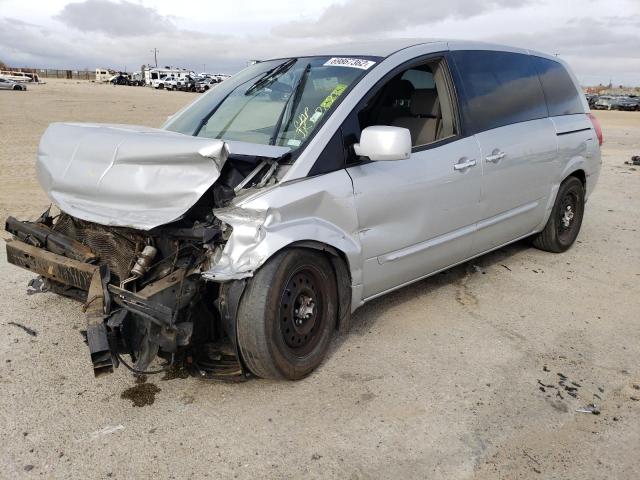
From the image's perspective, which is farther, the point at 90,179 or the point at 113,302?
the point at 90,179

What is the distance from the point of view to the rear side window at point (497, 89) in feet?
14.3

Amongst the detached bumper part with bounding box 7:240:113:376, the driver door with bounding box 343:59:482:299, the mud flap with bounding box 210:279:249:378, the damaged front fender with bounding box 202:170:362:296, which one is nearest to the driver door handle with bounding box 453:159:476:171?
the driver door with bounding box 343:59:482:299

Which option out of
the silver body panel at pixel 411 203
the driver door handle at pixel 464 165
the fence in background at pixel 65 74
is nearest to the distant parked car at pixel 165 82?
the fence in background at pixel 65 74

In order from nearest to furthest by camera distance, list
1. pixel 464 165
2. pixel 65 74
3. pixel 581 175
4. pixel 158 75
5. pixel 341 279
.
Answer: pixel 341 279 → pixel 464 165 → pixel 581 175 → pixel 158 75 → pixel 65 74

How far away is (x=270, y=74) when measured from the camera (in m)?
4.26

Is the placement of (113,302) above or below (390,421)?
above

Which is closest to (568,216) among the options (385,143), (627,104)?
(385,143)

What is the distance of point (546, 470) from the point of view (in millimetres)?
2689

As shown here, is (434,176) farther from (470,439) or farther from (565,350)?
(470,439)

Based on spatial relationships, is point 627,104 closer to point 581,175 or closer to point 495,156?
point 581,175

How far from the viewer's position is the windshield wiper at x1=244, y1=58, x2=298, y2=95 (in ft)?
13.7

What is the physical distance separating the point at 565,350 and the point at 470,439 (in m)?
1.34

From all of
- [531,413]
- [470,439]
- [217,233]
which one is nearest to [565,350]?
[531,413]

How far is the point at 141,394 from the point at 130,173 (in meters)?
1.24
